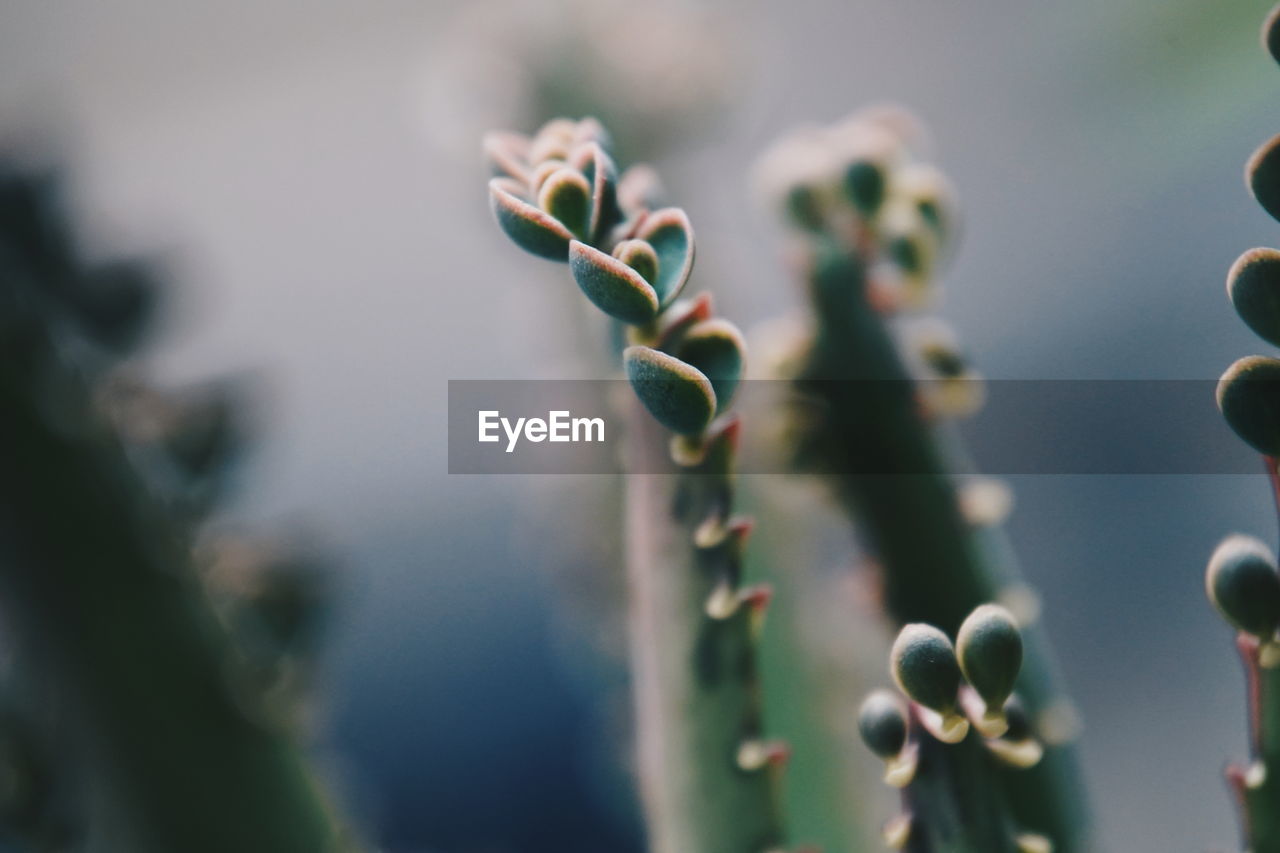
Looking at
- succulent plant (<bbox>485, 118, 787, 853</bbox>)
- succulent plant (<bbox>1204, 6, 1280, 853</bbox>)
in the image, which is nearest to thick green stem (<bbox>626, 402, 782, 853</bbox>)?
succulent plant (<bbox>485, 118, 787, 853</bbox>)

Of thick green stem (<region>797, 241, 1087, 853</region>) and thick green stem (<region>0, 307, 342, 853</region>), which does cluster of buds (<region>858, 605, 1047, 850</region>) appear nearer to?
thick green stem (<region>797, 241, 1087, 853</region>)

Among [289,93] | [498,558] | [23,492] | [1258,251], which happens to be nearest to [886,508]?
[1258,251]

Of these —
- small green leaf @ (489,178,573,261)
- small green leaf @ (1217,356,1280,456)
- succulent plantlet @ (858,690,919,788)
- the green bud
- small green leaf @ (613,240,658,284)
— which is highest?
the green bud

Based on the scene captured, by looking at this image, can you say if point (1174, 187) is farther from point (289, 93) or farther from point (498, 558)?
point (289, 93)

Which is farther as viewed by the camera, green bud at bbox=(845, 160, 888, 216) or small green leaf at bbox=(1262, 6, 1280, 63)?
green bud at bbox=(845, 160, 888, 216)

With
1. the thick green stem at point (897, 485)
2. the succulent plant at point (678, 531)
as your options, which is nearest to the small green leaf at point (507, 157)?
the succulent plant at point (678, 531)

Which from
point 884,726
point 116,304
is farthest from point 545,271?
point 884,726

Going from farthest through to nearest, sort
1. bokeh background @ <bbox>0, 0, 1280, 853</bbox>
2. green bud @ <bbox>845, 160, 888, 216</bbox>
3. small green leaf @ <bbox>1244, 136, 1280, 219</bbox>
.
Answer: bokeh background @ <bbox>0, 0, 1280, 853</bbox>, green bud @ <bbox>845, 160, 888, 216</bbox>, small green leaf @ <bbox>1244, 136, 1280, 219</bbox>
